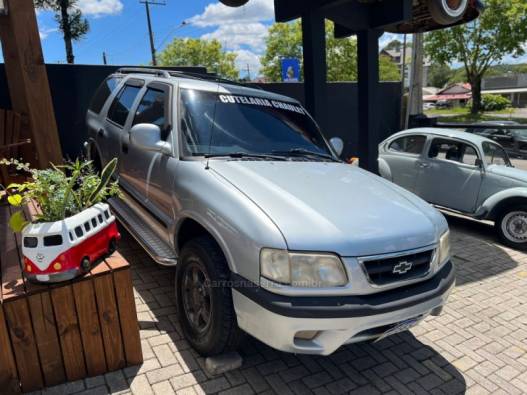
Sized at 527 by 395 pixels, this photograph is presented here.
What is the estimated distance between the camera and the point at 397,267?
265 cm

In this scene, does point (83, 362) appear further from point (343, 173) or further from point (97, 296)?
point (343, 173)

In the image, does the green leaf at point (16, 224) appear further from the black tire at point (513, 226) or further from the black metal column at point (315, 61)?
the black tire at point (513, 226)

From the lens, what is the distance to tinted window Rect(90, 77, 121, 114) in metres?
5.55

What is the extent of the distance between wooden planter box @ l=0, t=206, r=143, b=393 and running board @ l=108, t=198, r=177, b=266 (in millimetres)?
552

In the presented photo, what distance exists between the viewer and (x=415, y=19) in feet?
22.0

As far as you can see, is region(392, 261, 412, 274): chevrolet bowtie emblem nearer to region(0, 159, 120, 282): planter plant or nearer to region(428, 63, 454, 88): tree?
region(0, 159, 120, 282): planter plant

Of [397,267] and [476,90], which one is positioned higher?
[476,90]

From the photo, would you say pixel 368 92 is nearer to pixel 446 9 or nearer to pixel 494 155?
pixel 446 9

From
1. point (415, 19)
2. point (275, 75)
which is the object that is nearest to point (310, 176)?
point (415, 19)

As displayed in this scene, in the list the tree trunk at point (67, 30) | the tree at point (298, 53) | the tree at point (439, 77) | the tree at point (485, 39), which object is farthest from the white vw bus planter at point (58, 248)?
the tree at point (439, 77)

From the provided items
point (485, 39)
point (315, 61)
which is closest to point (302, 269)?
point (315, 61)

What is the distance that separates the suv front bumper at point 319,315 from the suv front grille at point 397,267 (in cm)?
9

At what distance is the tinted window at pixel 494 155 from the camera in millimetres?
6578

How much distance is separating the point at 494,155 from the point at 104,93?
593 cm
